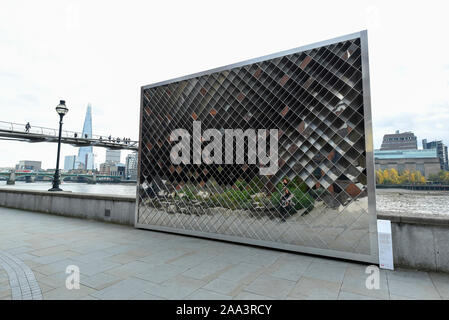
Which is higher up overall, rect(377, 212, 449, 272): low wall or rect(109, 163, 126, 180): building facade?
rect(109, 163, 126, 180): building facade

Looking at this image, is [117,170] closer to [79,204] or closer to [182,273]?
[79,204]

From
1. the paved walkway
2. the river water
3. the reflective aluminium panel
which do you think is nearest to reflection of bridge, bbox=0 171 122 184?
the river water

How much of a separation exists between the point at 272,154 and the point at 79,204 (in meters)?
6.75

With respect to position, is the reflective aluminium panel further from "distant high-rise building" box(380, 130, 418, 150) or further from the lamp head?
"distant high-rise building" box(380, 130, 418, 150)

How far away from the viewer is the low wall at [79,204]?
6801 millimetres

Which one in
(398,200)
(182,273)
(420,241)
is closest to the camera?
(182,273)

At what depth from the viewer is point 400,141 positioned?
3789 inches

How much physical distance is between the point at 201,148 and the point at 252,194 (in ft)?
5.49

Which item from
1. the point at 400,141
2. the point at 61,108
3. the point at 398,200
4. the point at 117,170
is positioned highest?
the point at 400,141

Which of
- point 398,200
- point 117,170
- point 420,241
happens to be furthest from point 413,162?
point 117,170

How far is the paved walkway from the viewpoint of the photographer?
2.76 meters

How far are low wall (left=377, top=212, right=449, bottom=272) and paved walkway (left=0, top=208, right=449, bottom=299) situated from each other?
0.64 feet

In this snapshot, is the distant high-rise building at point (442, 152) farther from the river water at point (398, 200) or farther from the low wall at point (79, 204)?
the low wall at point (79, 204)
